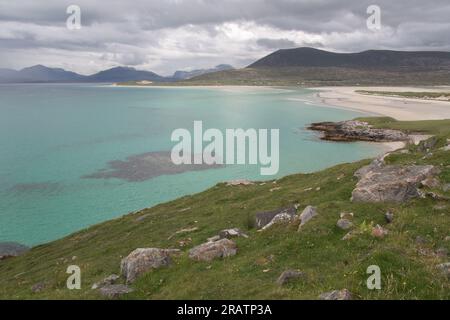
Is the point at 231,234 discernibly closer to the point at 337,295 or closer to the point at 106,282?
the point at 106,282

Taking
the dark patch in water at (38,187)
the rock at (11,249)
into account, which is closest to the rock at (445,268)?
the rock at (11,249)

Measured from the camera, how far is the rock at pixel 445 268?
16227 millimetres

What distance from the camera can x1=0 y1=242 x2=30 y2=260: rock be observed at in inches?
1575

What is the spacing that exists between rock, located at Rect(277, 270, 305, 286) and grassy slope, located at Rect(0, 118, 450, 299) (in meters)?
0.39

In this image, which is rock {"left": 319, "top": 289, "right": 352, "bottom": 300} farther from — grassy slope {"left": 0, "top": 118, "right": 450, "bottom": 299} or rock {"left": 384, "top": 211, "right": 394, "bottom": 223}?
rock {"left": 384, "top": 211, "right": 394, "bottom": 223}

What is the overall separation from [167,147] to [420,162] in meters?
74.4

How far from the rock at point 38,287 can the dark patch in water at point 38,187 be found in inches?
1507

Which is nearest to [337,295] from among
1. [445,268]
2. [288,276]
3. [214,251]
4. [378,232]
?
[288,276]

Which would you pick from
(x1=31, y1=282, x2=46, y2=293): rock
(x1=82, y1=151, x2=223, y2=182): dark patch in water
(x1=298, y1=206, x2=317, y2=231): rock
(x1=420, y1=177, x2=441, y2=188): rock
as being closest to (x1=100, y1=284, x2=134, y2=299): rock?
(x1=31, y1=282, x2=46, y2=293): rock

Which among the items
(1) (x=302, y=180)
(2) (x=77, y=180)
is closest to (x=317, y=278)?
(1) (x=302, y=180)

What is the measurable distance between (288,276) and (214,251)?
21.6ft

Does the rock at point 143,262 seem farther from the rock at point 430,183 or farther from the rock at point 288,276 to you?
the rock at point 430,183
